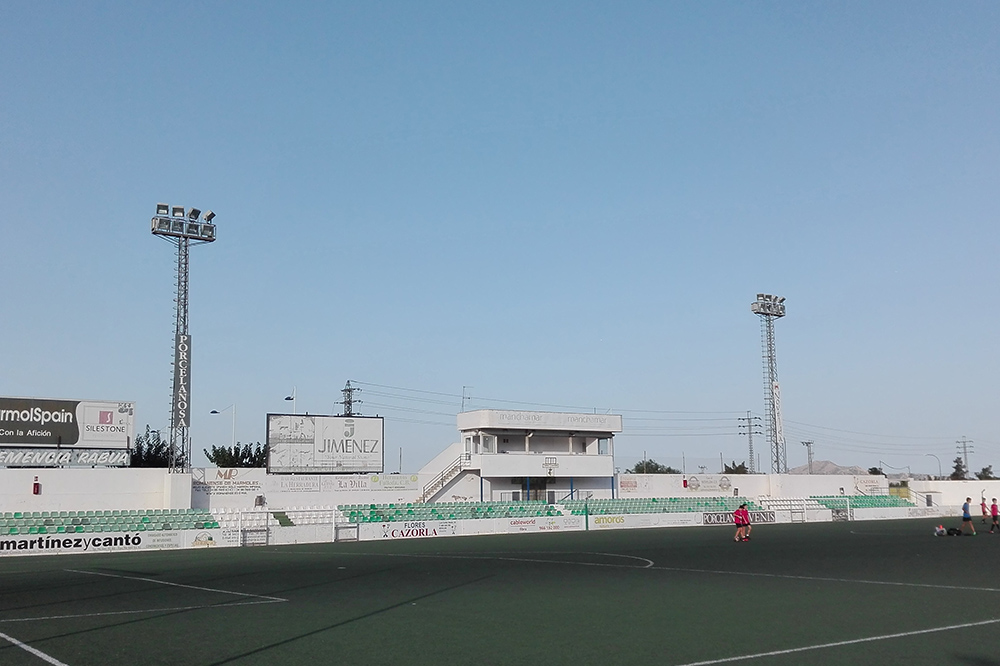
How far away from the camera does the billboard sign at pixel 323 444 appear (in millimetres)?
56406

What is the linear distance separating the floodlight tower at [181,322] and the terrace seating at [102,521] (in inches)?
A: 166

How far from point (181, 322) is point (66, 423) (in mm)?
8527

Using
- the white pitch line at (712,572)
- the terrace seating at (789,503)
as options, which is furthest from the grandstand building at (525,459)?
the white pitch line at (712,572)

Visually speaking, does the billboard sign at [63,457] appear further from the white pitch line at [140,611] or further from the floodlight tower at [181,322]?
the white pitch line at [140,611]

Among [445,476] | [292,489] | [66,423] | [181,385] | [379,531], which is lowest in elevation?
[379,531]

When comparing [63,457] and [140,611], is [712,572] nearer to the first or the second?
[140,611]

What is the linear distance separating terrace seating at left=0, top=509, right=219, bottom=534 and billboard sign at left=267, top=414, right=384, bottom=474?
37.1 ft

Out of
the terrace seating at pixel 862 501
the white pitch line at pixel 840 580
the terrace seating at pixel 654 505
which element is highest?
the white pitch line at pixel 840 580

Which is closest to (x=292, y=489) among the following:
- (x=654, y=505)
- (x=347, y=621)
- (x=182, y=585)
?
(x=654, y=505)

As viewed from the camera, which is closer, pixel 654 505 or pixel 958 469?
pixel 654 505

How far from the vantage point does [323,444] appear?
5769cm

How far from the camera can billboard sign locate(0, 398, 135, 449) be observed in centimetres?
4766

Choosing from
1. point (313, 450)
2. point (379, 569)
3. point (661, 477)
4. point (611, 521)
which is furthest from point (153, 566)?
point (661, 477)

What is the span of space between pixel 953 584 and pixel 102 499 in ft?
137
